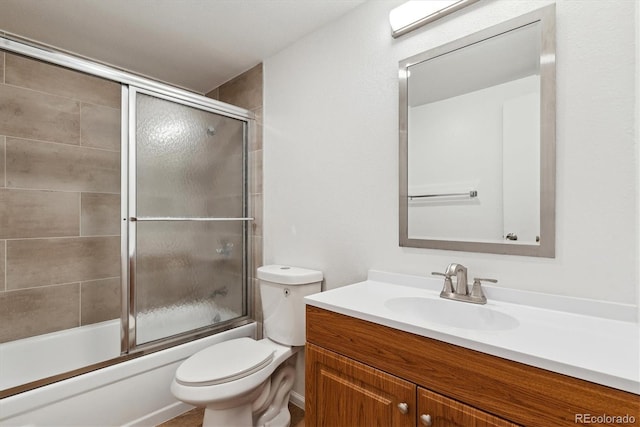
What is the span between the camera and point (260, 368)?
60.6 inches

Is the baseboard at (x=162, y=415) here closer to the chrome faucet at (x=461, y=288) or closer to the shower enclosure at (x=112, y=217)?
the shower enclosure at (x=112, y=217)

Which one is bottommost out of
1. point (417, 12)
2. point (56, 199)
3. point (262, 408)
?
point (262, 408)

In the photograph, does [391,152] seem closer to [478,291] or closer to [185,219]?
[478,291]

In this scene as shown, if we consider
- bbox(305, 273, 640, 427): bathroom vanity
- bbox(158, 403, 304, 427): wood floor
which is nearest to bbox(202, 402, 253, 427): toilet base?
bbox(158, 403, 304, 427): wood floor

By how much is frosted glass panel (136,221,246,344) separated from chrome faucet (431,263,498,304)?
147 cm

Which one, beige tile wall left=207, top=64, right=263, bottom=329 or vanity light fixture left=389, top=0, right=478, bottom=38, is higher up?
vanity light fixture left=389, top=0, right=478, bottom=38

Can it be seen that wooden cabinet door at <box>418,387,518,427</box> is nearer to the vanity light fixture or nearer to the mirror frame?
the mirror frame

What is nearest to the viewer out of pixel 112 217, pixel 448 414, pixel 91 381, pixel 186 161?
pixel 448 414

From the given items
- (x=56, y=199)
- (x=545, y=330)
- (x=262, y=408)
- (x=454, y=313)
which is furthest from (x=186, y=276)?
(x=545, y=330)

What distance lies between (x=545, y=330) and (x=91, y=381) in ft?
6.25

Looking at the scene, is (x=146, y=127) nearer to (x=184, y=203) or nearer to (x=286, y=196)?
(x=184, y=203)

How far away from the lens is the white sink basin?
1086 mm

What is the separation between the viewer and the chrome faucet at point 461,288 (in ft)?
3.88

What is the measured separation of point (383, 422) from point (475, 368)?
382 mm
